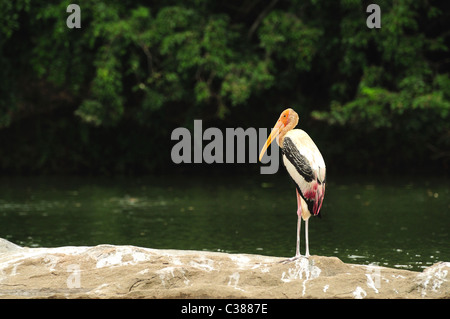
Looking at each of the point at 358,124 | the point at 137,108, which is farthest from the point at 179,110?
the point at 358,124

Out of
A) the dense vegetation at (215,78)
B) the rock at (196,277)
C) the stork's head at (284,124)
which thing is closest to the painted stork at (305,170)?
the stork's head at (284,124)

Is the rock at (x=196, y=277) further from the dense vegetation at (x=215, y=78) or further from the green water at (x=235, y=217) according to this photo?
the dense vegetation at (x=215, y=78)

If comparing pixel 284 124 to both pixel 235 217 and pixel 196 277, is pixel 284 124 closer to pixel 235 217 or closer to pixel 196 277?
pixel 196 277

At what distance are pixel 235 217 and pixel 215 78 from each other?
8.12 meters

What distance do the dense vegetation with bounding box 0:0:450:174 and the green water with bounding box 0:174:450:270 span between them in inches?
77.9

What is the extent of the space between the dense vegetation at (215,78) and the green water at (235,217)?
198cm

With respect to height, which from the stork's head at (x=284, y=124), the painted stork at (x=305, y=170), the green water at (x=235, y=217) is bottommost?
the green water at (x=235, y=217)

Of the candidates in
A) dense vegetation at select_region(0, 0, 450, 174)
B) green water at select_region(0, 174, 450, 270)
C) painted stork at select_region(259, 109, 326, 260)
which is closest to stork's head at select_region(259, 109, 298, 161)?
painted stork at select_region(259, 109, 326, 260)

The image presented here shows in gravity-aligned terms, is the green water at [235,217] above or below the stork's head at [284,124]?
below

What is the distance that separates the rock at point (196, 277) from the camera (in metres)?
6.70

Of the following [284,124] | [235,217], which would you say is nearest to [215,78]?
[235,217]

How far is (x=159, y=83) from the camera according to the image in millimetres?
19922
